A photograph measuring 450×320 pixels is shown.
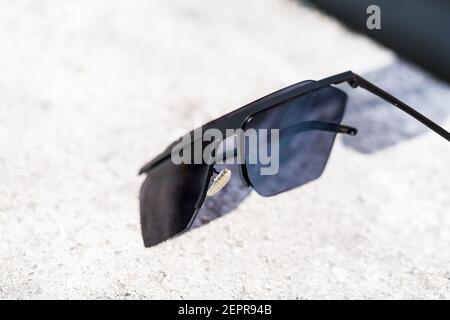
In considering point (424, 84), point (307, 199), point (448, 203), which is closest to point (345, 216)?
point (307, 199)

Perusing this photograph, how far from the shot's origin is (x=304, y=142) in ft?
3.26

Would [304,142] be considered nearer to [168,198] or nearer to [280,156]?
[280,156]

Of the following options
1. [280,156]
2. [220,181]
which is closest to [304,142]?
[280,156]

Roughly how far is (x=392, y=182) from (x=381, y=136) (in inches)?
5.7

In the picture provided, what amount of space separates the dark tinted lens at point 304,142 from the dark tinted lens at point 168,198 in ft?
0.33

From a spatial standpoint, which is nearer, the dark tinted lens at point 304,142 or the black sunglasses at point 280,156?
the black sunglasses at point 280,156

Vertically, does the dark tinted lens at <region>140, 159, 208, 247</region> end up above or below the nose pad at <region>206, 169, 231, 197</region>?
below

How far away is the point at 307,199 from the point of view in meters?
0.99

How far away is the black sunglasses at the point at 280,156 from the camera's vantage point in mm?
→ 829

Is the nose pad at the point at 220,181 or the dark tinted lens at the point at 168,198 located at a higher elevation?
the nose pad at the point at 220,181

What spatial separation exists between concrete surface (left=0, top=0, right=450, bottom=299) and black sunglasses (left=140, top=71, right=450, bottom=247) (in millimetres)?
36

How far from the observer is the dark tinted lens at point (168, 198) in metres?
0.89

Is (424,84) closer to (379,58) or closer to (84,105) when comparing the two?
(379,58)

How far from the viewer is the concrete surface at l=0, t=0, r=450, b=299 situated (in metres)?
0.85
